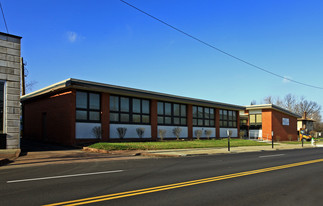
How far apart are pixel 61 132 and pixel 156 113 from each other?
9.81 metres

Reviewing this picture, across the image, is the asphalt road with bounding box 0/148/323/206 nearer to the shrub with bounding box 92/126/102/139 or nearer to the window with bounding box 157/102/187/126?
the shrub with bounding box 92/126/102/139

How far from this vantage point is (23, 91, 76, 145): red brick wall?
22172 millimetres

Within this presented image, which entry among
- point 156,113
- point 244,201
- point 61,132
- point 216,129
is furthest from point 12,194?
point 216,129

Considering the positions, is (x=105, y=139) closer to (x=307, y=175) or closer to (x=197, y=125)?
(x=197, y=125)

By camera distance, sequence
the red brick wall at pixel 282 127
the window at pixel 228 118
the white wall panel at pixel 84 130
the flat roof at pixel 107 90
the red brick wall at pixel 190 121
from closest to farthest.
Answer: the flat roof at pixel 107 90 < the white wall panel at pixel 84 130 < the red brick wall at pixel 190 121 < the window at pixel 228 118 < the red brick wall at pixel 282 127

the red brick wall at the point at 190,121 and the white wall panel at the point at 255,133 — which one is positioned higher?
the red brick wall at the point at 190,121

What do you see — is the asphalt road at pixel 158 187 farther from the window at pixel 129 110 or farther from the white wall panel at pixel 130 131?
the window at pixel 129 110

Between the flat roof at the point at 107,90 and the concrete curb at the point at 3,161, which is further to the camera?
the flat roof at the point at 107,90

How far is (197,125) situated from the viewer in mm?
34438

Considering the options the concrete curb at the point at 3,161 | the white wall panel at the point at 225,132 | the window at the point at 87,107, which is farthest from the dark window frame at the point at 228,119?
the concrete curb at the point at 3,161

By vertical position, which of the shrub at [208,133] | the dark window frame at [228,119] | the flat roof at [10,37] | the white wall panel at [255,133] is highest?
the flat roof at [10,37]

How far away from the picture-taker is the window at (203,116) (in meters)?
34.5

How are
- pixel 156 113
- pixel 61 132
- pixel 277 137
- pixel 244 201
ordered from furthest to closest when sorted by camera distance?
pixel 277 137 → pixel 156 113 → pixel 61 132 → pixel 244 201

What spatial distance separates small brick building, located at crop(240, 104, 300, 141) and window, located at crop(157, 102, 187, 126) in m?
17.7
